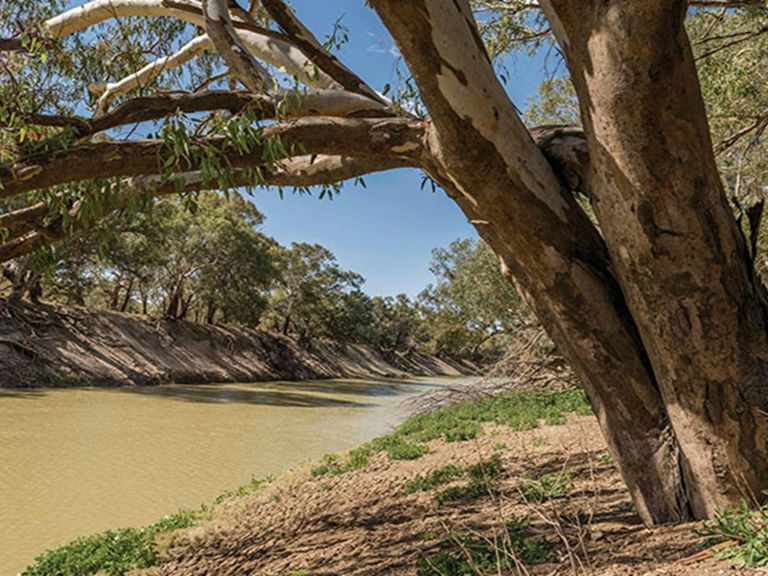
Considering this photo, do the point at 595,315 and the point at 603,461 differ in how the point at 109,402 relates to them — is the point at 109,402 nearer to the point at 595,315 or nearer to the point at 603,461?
the point at 603,461

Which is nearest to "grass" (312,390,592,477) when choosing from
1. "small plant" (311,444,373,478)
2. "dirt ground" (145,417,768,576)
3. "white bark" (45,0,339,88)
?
"small plant" (311,444,373,478)

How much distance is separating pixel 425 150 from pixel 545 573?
6.25 feet

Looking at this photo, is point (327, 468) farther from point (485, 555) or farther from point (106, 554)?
point (485, 555)

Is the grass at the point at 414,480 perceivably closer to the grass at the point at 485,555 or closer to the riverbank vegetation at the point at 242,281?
the grass at the point at 485,555

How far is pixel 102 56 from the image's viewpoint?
582 cm

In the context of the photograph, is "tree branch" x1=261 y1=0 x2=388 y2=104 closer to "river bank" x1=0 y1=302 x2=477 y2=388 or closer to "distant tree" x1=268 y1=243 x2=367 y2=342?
"river bank" x1=0 y1=302 x2=477 y2=388

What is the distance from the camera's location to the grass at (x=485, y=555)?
2623 mm

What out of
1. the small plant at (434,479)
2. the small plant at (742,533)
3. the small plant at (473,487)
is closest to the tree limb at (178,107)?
the small plant at (742,533)

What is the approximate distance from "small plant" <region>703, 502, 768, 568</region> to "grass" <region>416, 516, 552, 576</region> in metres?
0.77

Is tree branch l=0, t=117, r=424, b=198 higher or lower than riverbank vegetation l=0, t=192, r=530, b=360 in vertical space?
lower

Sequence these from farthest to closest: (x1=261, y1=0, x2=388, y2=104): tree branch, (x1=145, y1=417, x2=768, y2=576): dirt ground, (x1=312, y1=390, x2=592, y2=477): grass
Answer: (x1=312, y1=390, x2=592, y2=477): grass, (x1=261, y1=0, x2=388, y2=104): tree branch, (x1=145, y1=417, x2=768, y2=576): dirt ground

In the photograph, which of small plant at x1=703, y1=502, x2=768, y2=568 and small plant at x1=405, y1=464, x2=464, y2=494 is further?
small plant at x1=405, y1=464, x2=464, y2=494

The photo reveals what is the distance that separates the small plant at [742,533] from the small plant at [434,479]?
3.05 meters

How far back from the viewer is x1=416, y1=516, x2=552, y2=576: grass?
262cm
